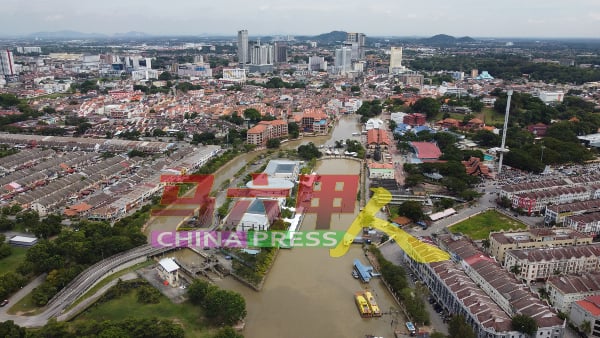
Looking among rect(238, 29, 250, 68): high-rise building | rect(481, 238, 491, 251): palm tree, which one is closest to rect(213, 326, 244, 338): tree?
rect(481, 238, 491, 251): palm tree

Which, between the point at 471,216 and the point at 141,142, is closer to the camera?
the point at 471,216

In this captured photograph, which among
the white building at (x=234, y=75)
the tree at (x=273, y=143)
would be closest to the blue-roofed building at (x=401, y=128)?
the tree at (x=273, y=143)

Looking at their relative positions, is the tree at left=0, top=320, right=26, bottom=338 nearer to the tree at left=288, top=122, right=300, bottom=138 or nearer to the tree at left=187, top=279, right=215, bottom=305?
the tree at left=187, top=279, right=215, bottom=305

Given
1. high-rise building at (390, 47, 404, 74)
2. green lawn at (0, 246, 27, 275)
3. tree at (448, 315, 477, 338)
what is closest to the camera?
tree at (448, 315, 477, 338)

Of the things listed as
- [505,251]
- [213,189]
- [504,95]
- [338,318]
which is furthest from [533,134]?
[338,318]

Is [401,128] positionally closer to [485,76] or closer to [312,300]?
[312,300]

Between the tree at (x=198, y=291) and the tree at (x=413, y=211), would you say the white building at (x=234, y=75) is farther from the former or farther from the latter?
the tree at (x=198, y=291)

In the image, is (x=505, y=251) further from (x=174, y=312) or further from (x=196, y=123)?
(x=196, y=123)
